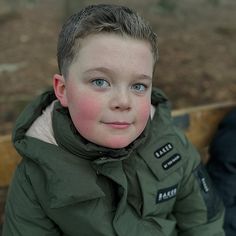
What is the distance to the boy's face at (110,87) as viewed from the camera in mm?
1472

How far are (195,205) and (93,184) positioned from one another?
55 cm

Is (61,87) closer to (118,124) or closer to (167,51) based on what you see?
(118,124)

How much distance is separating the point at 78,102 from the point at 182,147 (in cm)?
60

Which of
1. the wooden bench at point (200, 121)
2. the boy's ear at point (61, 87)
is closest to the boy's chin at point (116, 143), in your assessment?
the boy's ear at point (61, 87)

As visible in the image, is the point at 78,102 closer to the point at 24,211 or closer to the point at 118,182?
the point at 118,182

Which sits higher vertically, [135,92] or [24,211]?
[135,92]

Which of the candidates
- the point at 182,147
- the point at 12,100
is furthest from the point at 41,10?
the point at 182,147

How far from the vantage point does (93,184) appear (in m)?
1.64

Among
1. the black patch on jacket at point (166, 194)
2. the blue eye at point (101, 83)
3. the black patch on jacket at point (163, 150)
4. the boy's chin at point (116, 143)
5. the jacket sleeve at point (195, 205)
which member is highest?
the blue eye at point (101, 83)

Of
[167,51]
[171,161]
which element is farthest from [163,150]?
[167,51]

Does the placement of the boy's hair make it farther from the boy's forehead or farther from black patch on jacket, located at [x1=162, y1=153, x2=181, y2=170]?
black patch on jacket, located at [x1=162, y1=153, x2=181, y2=170]

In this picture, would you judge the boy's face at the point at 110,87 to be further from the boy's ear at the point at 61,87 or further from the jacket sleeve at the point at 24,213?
the jacket sleeve at the point at 24,213

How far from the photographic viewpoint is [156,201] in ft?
5.98

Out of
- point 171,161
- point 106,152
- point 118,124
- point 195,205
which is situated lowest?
point 195,205
